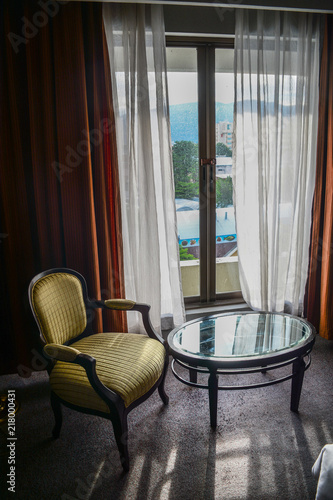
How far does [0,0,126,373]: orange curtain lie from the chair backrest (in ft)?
1.06

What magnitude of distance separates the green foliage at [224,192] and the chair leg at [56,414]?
178 centimetres

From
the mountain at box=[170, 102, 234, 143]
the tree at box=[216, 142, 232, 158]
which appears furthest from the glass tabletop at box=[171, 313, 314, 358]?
the mountain at box=[170, 102, 234, 143]

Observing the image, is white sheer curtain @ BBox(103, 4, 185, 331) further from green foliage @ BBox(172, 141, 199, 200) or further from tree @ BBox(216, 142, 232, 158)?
tree @ BBox(216, 142, 232, 158)

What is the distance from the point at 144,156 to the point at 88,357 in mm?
1407

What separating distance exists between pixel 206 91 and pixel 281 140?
638 millimetres

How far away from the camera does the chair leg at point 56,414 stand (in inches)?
76.5

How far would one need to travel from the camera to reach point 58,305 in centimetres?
211

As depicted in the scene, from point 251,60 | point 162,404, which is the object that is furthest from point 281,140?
point 162,404

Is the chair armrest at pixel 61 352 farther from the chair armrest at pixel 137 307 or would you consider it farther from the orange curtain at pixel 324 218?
the orange curtain at pixel 324 218

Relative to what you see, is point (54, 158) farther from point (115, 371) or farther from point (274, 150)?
point (274, 150)

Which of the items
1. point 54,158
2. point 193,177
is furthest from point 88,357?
point 193,177

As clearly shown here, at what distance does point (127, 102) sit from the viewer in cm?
249

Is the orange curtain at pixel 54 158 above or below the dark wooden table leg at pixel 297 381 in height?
above

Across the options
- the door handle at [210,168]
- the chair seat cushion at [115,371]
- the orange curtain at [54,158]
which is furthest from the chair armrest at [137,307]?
the door handle at [210,168]
